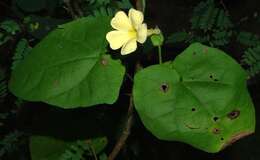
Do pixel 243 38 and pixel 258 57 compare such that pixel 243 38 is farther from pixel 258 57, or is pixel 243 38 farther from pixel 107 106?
pixel 107 106

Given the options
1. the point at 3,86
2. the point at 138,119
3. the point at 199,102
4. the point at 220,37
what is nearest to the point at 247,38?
the point at 220,37

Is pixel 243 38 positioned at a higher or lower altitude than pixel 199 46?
lower

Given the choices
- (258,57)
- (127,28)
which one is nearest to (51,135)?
(127,28)

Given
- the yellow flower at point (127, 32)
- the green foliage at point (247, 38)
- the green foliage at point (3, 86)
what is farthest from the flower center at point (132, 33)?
the green foliage at point (3, 86)

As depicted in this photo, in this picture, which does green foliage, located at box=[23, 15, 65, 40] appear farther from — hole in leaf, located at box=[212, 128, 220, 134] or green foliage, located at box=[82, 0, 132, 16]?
hole in leaf, located at box=[212, 128, 220, 134]

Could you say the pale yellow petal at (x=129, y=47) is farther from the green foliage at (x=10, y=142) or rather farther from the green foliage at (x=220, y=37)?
the green foliage at (x=10, y=142)

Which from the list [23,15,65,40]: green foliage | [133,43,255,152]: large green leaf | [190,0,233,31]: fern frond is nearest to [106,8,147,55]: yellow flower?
[133,43,255,152]: large green leaf
